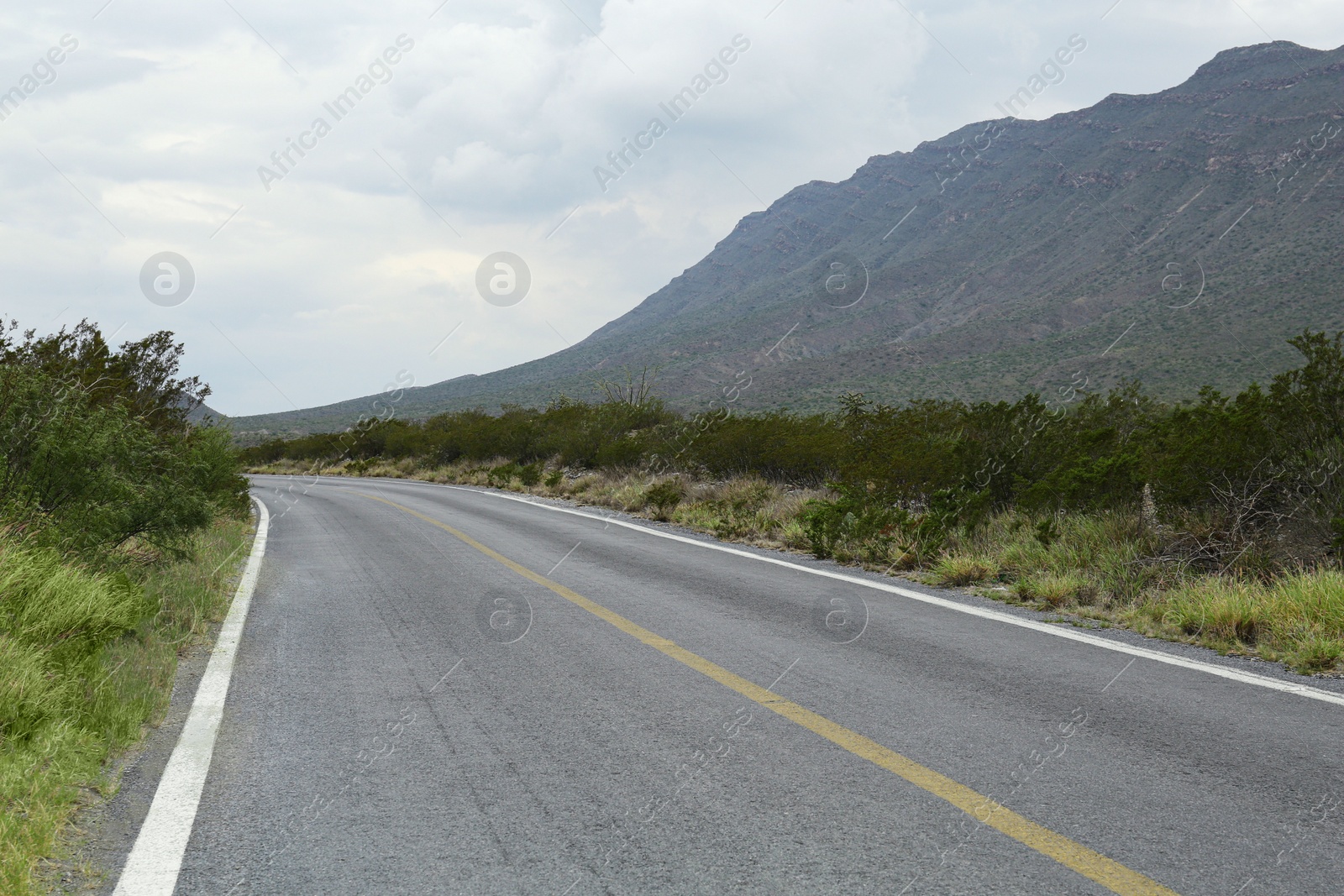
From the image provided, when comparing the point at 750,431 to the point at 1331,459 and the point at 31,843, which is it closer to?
the point at 1331,459

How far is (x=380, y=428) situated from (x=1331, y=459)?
44.6 metres

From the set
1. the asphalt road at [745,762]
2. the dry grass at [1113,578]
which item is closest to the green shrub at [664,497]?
the dry grass at [1113,578]

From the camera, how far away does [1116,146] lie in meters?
129

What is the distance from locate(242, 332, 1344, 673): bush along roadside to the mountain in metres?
37.3

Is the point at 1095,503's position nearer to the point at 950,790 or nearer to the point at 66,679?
the point at 950,790

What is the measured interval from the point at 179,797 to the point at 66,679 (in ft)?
5.39

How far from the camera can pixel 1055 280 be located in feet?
325

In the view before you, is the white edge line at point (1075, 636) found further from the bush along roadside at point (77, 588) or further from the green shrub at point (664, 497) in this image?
the bush along roadside at point (77, 588)

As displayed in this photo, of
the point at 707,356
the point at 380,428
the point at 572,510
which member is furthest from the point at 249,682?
the point at 707,356

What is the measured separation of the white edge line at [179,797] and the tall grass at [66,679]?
8.9 inches

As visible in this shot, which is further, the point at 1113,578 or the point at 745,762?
the point at 1113,578

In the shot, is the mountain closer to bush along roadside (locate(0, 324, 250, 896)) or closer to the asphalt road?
bush along roadside (locate(0, 324, 250, 896))

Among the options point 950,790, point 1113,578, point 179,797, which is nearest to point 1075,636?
point 1113,578

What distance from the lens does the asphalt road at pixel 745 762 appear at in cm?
302
